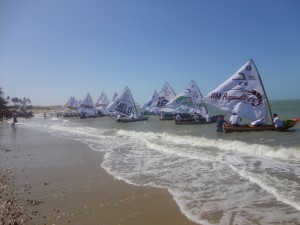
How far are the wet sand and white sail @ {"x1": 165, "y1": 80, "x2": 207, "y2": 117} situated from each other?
1070 inches

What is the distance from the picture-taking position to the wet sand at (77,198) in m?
6.82

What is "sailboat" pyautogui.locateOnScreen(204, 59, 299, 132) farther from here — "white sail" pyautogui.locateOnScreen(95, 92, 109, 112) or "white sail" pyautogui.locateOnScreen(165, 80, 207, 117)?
"white sail" pyautogui.locateOnScreen(95, 92, 109, 112)

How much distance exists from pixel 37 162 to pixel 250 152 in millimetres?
10074

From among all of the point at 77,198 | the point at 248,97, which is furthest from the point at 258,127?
the point at 77,198

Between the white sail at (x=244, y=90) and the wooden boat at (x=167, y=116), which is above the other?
the white sail at (x=244, y=90)

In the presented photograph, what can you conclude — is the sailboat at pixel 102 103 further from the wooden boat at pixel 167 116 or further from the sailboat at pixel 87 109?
the wooden boat at pixel 167 116

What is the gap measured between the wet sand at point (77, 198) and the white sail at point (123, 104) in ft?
104

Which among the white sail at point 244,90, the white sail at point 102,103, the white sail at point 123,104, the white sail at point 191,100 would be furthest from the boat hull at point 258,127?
the white sail at point 102,103

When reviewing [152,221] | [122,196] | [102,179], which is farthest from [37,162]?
[152,221]

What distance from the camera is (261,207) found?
7352 millimetres

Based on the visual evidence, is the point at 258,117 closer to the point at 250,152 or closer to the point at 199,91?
the point at 250,152

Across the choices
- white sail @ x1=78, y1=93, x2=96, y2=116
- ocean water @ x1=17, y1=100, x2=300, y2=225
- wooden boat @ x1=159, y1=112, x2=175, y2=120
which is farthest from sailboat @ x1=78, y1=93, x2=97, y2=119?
ocean water @ x1=17, y1=100, x2=300, y2=225

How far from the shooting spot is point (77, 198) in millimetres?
8320

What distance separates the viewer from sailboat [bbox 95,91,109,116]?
69438mm
